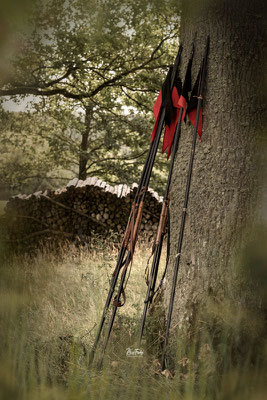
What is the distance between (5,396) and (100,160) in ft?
27.3

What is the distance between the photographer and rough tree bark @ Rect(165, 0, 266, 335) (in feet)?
7.32

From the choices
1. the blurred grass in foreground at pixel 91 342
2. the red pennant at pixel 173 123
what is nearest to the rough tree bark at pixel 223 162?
the red pennant at pixel 173 123

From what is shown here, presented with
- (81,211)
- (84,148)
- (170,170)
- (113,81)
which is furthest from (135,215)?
(84,148)

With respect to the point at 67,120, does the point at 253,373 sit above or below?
below

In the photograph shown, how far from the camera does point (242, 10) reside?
229cm

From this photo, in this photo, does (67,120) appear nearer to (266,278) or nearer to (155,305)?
(155,305)

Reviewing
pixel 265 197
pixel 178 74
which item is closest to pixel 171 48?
pixel 178 74

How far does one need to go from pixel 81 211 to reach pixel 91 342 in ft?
11.5

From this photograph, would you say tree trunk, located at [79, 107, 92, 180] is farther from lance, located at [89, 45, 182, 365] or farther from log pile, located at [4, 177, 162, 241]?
lance, located at [89, 45, 182, 365]

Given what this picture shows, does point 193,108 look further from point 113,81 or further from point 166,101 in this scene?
point 113,81

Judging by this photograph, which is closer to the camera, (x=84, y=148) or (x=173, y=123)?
(x=173, y=123)

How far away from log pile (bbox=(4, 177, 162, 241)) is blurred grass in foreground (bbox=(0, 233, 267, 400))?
1.92 ft

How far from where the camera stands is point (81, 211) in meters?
5.82

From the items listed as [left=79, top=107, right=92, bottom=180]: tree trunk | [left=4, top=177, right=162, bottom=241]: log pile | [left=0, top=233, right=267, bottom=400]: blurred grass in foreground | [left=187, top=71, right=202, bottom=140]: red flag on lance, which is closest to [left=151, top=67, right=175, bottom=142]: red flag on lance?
[left=187, top=71, right=202, bottom=140]: red flag on lance
